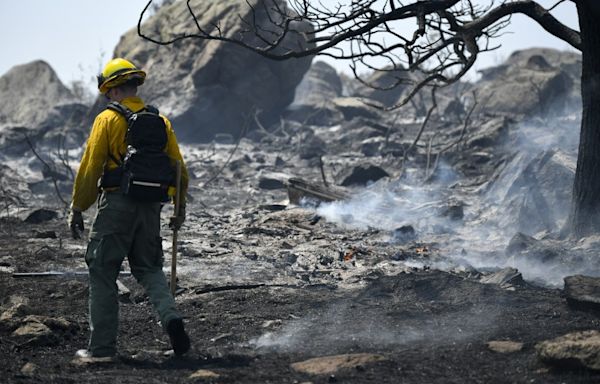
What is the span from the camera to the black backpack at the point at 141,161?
4250 mm

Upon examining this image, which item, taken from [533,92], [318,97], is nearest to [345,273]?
[533,92]

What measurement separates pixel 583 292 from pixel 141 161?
2824 millimetres

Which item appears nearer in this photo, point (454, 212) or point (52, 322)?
point (52, 322)

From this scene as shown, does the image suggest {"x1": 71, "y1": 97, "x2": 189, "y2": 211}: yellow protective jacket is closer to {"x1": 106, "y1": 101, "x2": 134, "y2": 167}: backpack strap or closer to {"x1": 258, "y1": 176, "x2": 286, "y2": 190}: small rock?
{"x1": 106, "y1": 101, "x2": 134, "y2": 167}: backpack strap

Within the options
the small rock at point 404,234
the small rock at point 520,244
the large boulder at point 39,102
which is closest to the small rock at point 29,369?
the small rock at point 520,244

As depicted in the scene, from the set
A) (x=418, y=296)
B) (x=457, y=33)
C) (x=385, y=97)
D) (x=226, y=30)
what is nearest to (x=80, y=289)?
(x=418, y=296)

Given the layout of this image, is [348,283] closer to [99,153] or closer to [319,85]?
[99,153]

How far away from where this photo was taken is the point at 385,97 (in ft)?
88.2

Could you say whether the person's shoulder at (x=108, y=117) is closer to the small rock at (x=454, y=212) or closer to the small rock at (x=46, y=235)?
the small rock at (x=46, y=235)

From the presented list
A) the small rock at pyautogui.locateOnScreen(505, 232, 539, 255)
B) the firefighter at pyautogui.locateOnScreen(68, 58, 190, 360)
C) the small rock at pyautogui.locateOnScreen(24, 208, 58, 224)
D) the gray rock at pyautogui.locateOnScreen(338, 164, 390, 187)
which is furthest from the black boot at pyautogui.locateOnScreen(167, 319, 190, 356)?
the gray rock at pyautogui.locateOnScreen(338, 164, 390, 187)

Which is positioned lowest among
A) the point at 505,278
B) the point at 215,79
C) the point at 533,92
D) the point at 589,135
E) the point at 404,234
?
the point at 404,234

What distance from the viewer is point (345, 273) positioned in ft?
23.5

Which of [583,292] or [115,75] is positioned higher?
[115,75]

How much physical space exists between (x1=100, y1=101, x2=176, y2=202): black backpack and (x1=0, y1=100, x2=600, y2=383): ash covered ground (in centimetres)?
93
